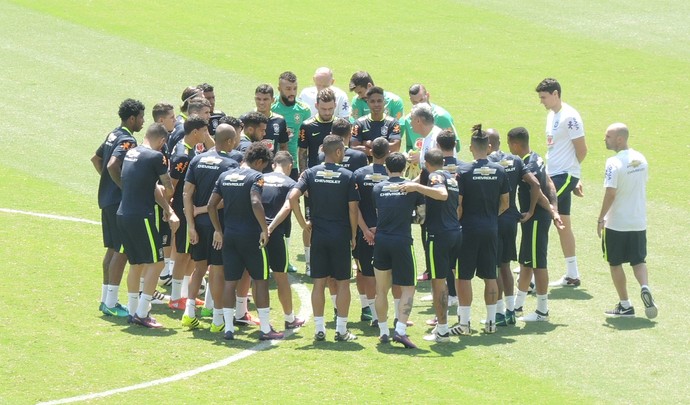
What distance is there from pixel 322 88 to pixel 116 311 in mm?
5270

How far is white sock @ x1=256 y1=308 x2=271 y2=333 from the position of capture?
46.3 ft

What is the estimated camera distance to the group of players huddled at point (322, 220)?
13.8m

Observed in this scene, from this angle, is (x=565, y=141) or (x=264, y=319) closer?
(x=264, y=319)

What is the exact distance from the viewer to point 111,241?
15250 mm

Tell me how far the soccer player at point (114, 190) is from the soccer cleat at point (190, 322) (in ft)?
3.00

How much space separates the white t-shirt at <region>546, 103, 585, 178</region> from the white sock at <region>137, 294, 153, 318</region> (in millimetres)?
6142

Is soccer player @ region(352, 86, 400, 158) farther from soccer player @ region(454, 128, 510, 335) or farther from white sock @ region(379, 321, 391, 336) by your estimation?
white sock @ region(379, 321, 391, 336)

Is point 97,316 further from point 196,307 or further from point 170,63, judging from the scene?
point 170,63

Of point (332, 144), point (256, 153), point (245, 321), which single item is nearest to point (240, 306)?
point (245, 321)

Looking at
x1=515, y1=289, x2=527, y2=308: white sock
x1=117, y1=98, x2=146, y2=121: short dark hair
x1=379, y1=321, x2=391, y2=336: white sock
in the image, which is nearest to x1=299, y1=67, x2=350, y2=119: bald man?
x1=117, y1=98, x2=146, y2=121: short dark hair

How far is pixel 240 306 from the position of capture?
1484 centimetres

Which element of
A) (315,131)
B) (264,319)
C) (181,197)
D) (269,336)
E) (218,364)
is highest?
(315,131)

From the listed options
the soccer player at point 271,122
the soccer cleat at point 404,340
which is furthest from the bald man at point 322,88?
the soccer cleat at point 404,340

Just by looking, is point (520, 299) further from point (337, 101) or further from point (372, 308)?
point (337, 101)
